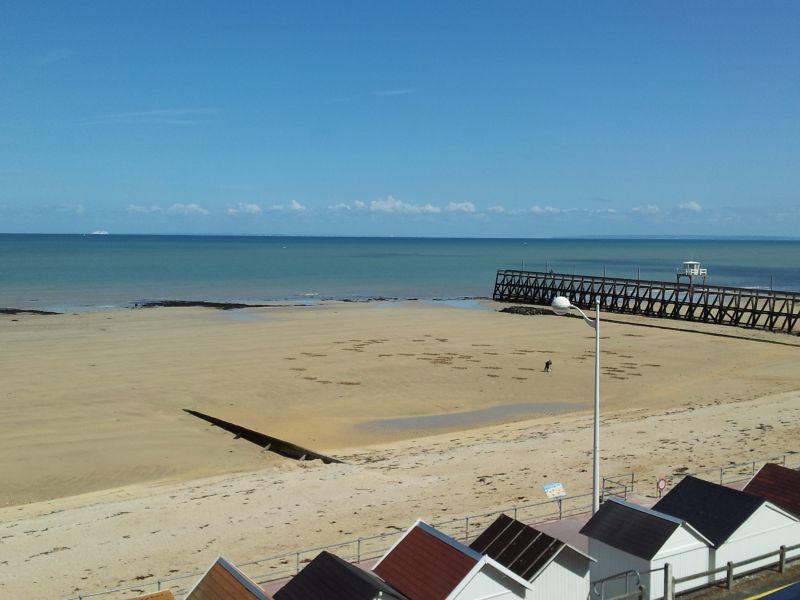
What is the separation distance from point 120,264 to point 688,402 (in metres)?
106

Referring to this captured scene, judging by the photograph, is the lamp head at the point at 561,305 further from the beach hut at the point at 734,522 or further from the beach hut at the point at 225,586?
the beach hut at the point at 225,586

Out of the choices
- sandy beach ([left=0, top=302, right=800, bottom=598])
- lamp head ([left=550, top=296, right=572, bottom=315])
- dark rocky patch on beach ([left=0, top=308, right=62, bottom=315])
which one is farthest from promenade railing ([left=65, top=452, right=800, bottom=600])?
dark rocky patch on beach ([left=0, top=308, right=62, bottom=315])

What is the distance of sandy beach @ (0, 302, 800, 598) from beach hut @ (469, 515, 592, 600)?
4897 millimetres

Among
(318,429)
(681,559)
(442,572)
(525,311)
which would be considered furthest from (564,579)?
(525,311)

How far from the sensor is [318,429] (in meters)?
24.2

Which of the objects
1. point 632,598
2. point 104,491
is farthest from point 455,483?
point 104,491

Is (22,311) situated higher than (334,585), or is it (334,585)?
(334,585)

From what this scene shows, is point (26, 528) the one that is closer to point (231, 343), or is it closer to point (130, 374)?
point (130, 374)

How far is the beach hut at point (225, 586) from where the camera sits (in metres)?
8.90

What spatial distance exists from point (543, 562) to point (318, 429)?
14.9 m

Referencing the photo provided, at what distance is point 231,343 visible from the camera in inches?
1602

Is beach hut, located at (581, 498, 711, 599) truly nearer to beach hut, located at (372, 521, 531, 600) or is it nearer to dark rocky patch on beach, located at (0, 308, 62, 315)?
beach hut, located at (372, 521, 531, 600)

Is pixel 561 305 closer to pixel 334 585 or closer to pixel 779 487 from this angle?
pixel 334 585

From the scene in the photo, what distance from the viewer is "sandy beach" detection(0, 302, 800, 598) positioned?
1547 cm
